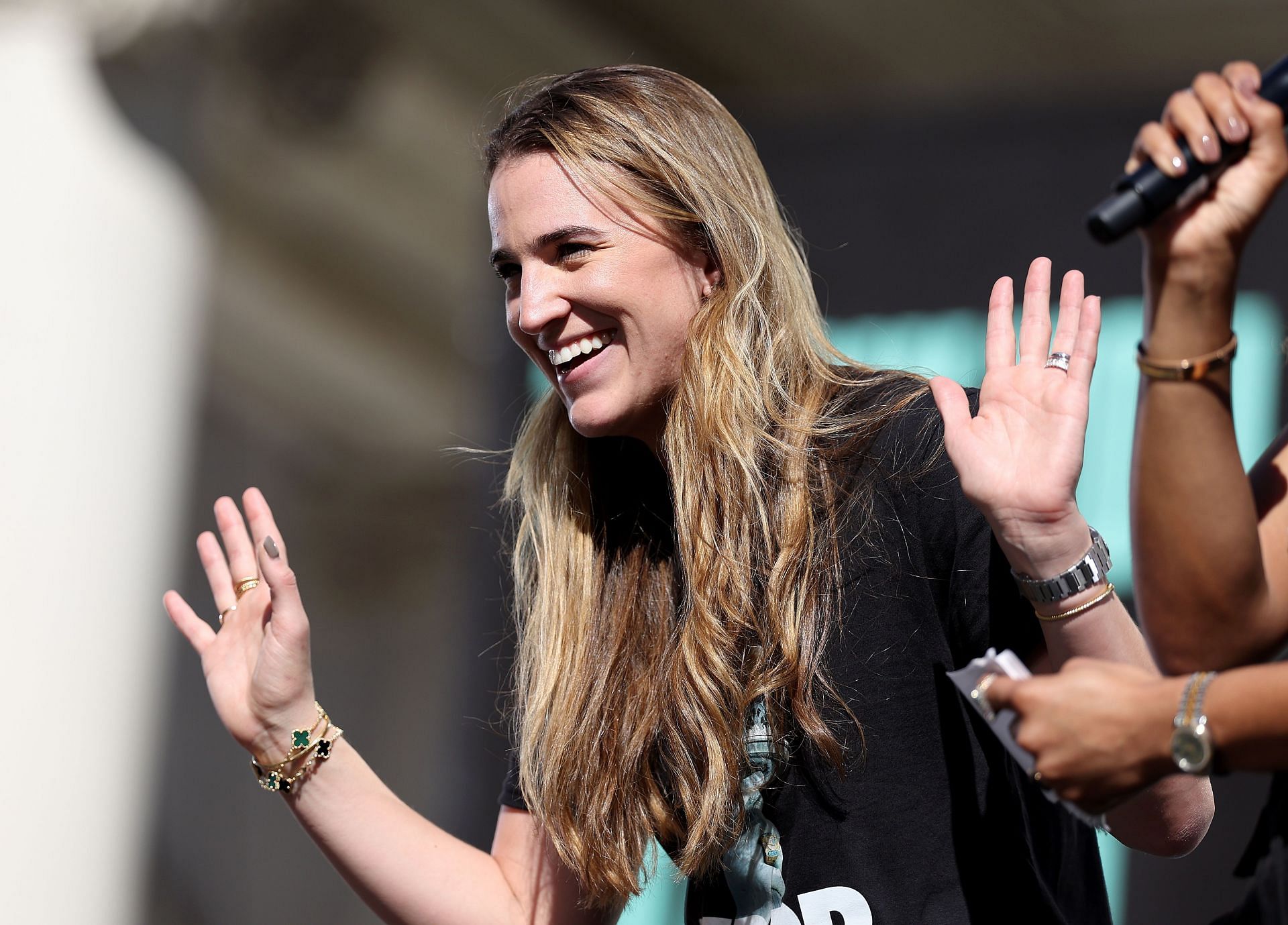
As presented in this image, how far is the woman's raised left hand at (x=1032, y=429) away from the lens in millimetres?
1155

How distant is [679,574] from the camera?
168 cm

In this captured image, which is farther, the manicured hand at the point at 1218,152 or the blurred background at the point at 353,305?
the blurred background at the point at 353,305

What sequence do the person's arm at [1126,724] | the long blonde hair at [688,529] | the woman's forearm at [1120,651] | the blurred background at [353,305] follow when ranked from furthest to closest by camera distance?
the blurred background at [353,305]
the long blonde hair at [688,529]
the woman's forearm at [1120,651]
the person's arm at [1126,724]

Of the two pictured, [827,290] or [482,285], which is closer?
[827,290]

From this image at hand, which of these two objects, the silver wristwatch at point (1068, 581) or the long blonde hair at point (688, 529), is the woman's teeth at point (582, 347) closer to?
the long blonde hair at point (688, 529)

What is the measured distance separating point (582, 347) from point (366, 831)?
2.24 feet

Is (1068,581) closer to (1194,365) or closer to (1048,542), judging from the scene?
(1048,542)

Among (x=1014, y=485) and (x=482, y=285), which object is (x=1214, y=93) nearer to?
(x=1014, y=485)

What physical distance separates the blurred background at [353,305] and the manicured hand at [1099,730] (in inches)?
80.5

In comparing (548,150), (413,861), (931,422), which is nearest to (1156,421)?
(931,422)

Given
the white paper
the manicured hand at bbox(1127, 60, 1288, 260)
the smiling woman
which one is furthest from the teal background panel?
the manicured hand at bbox(1127, 60, 1288, 260)

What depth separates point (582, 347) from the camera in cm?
166

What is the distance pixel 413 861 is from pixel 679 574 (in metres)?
0.50

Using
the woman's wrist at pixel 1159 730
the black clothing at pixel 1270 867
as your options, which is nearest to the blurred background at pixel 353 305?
the black clothing at pixel 1270 867
